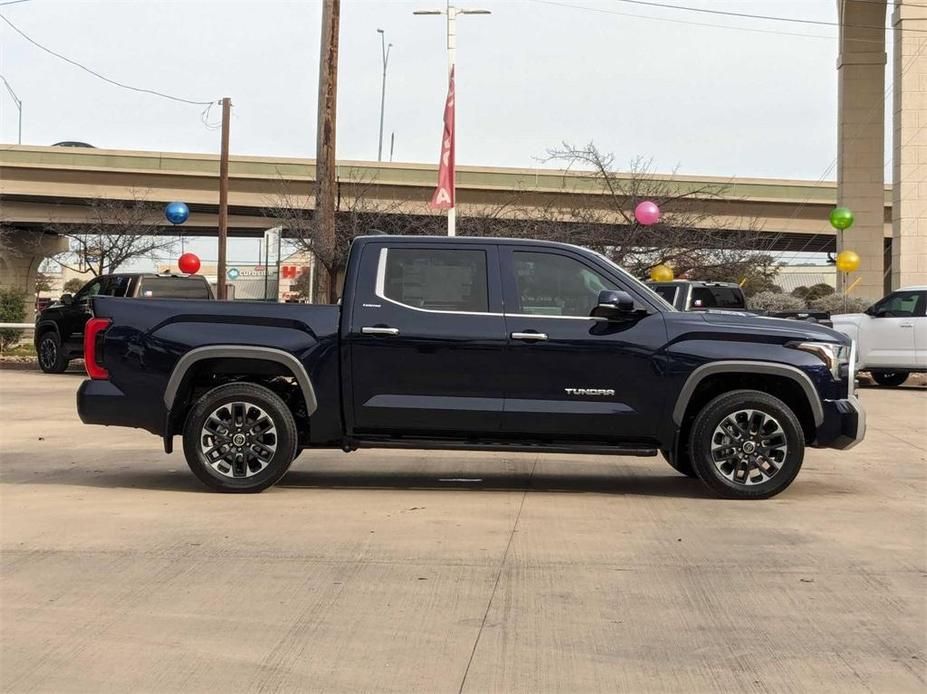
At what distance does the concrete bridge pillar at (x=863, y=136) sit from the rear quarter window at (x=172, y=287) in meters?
25.0

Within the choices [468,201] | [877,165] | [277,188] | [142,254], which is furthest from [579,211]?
[142,254]

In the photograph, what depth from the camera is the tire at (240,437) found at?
8922 millimetres

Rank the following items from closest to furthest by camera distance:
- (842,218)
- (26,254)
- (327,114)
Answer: (327,114)
(842,218)
(26,254)

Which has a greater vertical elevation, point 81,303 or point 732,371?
point 81,303

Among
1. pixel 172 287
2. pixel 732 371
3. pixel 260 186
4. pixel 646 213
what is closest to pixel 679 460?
pixel 732 371

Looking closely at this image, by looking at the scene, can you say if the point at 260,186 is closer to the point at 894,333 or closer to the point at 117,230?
the point at 117,230

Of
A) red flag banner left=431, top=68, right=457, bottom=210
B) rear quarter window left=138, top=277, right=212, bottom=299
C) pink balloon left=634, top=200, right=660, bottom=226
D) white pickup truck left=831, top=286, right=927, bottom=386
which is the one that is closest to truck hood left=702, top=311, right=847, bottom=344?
white pickup truck left=831, top=286, right=927, bottom=386

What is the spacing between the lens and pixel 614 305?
8.62m

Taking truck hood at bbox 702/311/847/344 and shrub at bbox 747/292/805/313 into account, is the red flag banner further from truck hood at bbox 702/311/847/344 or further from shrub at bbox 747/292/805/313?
truck hood at bbox 702/311/847/344

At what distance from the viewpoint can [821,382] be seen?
29.1ft

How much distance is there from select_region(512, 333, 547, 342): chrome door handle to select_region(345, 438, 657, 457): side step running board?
822mm

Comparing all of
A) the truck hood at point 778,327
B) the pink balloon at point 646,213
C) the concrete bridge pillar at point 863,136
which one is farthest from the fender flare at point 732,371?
the concrete bridge pillar at point 863,136

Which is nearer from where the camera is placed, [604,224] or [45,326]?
[45,326]

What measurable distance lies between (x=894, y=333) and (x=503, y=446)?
48.7 feet
